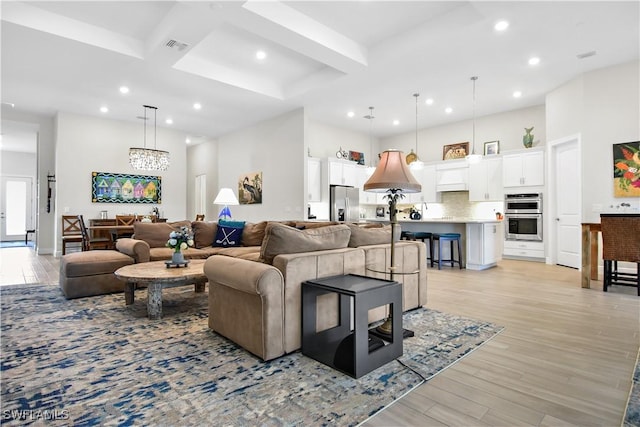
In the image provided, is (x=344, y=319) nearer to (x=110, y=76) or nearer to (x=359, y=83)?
(x=359, y=83)

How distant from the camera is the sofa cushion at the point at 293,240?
2334mm

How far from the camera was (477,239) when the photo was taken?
19.3ft

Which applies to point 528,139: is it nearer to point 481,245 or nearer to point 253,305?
point 481,245

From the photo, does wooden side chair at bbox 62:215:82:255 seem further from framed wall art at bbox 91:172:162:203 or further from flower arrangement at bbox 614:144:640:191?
flower arrangement at bbox 614:144:640:191

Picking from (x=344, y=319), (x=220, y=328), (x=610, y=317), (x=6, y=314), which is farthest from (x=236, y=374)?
(x=610, y=317)

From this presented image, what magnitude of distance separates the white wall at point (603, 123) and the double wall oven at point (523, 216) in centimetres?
156

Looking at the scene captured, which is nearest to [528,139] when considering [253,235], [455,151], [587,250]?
[455,151]

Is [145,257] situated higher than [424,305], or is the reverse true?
[145,257]

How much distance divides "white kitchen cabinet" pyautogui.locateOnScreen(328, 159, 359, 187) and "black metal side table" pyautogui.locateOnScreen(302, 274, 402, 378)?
18.9 feet

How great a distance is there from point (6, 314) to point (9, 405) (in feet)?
6.96

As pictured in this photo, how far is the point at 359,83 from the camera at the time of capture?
589cm

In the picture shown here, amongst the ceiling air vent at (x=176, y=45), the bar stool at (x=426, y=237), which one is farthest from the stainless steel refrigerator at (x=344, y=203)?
the ceiling air vent at (x=176, y=45)

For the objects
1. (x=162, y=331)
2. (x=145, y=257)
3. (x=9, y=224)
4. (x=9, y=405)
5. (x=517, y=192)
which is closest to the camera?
(x=9, y=405)

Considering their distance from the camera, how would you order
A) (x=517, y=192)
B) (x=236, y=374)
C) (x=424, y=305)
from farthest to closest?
→ (x=517, y=192) → (x=424, y=305) → (x=236, y=374)
